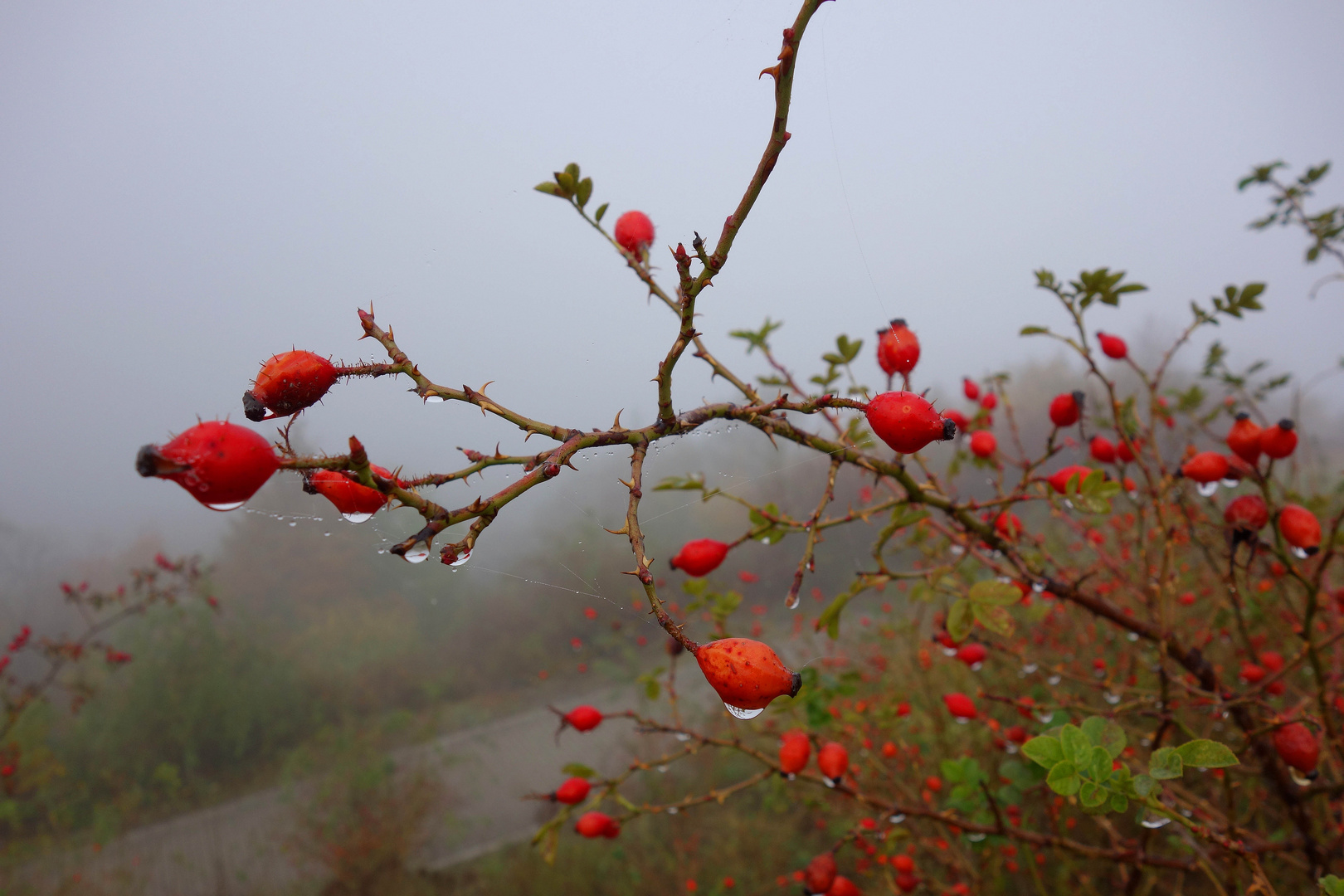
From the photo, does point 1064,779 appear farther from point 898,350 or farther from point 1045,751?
point 898,350

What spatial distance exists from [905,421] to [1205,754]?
1.14 ft

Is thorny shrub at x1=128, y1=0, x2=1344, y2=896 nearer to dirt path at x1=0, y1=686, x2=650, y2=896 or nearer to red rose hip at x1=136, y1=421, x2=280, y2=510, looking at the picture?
red rose hip at x1=136, y1=421, x2=280, y2=510

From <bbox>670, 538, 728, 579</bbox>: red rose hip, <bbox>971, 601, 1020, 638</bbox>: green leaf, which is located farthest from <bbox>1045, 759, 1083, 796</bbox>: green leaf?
<bbox>670, 538, 728, 579</bbox>: red rose hip

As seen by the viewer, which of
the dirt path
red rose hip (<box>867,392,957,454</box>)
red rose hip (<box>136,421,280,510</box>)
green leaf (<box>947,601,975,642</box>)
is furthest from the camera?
the dirt path

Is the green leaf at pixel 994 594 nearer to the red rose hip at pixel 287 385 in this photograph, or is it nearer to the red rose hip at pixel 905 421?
the red rose hip at pixel 905 421

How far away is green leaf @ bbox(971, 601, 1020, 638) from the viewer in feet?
2.30

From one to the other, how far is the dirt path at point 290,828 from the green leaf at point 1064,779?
1783 millimetres

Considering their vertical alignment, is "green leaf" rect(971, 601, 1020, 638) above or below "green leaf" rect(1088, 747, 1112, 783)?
above

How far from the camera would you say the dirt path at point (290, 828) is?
2.11 meters

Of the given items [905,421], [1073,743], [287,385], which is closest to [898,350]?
[905,421]

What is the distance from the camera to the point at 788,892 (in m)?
1.84

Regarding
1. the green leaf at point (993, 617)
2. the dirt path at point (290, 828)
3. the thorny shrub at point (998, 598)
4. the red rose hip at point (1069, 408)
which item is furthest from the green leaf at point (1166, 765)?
the dirt path at point (290, 828)

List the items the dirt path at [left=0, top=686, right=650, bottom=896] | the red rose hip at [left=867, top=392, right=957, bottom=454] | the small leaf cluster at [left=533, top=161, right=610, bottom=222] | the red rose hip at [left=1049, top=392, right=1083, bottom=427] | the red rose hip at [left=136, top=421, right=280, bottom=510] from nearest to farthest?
the red rose hip at [left=136, top=421, right=280, bottom=510] → the red rose hip at [left=867, top=392, right=957, bottom=454] → the small leaf cluster at [left=533, top=161, right=610, bottom=222] → the red rose hip at [left=1049, top=392, right=1083, bottom=427] → the dirt path at [left=0, top=686, right=650, bottom=896]

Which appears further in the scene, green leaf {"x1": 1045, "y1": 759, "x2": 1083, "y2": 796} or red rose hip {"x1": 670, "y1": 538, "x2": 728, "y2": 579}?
red rose hip {"x1": 670, "y1": 538, "x2": 728, "y2": 579}
